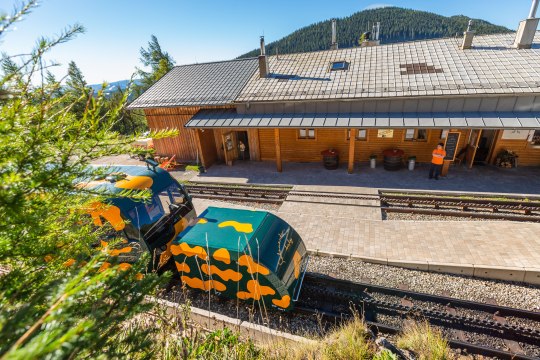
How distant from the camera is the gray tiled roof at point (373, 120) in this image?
36.7 ft

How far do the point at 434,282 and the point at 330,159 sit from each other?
909cm

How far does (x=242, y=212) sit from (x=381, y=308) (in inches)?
158

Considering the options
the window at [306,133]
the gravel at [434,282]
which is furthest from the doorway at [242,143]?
the gravel at [434,282]

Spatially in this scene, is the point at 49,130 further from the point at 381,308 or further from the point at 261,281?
the point at 381,308

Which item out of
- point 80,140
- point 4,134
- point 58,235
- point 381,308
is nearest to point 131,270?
point 58,235

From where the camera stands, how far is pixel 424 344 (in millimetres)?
4715

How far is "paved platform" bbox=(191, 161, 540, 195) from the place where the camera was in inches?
475

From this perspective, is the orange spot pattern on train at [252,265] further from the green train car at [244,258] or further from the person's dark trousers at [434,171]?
the person's dark trousers at [434,171]

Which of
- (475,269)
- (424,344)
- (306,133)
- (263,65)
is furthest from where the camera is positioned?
(263,65)

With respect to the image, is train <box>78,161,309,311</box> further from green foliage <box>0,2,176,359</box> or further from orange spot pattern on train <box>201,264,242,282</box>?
green foliage <box>0,2,176,359</box>

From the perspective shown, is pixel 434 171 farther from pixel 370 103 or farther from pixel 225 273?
pixel 225 273

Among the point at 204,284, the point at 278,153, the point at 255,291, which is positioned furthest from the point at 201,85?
the point at 255,291

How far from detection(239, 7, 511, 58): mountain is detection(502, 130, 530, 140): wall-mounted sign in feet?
419

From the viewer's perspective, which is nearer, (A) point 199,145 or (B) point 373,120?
(B) point 373,120
